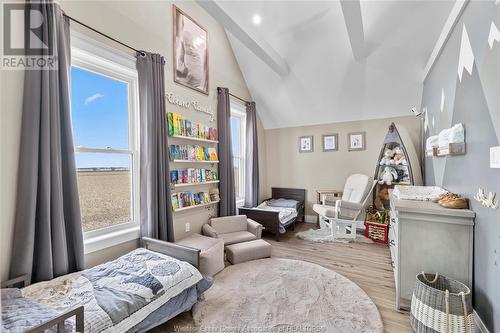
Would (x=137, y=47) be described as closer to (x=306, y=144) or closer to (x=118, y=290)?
(x=118, y=290)

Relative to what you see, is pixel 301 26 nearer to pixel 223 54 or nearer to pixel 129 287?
pixel 223 54

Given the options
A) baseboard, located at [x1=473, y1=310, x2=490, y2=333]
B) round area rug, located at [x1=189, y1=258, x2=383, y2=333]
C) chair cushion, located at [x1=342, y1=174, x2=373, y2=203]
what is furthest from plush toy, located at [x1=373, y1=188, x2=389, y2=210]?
baseboard, located at [x1=473, y1=310, x2=490, y2=333]

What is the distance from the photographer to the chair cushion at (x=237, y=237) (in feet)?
10.6

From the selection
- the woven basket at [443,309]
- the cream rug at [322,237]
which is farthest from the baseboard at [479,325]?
the cream rug at [322,237]

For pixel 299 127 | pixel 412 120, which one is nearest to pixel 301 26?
pixel 299 127

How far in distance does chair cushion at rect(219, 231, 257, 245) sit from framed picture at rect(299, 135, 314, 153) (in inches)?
88.5

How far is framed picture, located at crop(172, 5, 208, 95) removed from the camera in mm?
3176

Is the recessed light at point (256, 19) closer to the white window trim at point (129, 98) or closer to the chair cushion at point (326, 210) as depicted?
the white window trim at point (129, 98)

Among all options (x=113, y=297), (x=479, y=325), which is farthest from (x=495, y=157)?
(x=113, y=297)

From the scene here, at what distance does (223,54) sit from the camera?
409 centimetres

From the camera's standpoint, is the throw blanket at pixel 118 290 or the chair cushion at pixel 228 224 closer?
the throw blanket at pixel 118 290

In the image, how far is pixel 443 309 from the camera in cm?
162

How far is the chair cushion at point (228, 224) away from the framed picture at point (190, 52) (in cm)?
184

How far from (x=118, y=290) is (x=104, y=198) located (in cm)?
110
